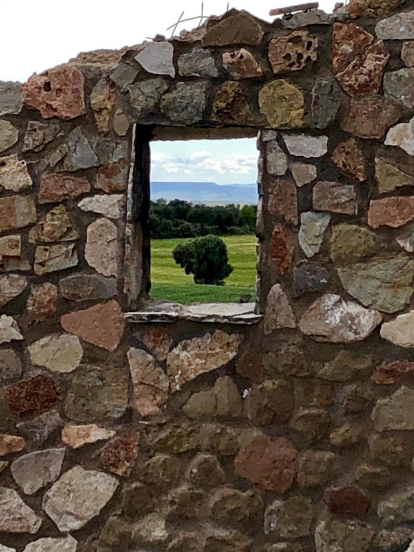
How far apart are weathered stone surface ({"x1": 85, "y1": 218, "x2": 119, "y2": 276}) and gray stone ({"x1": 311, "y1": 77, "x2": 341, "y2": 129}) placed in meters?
0.98

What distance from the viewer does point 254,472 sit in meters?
3.33

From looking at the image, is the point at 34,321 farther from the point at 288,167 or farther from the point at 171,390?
the point at 288,167

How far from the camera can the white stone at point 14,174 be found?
132 inches

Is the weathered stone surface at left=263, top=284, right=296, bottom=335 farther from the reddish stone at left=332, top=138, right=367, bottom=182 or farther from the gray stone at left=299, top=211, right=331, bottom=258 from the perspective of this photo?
the reddish stone at left=332, top=138, right=367, bottom=182

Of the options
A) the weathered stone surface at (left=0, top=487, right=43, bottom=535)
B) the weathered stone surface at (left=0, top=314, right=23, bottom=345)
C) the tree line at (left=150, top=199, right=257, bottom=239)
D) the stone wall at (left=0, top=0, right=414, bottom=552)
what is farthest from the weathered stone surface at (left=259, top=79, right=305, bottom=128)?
the tree line at (left=150, top=199, right=257, bottom=239)

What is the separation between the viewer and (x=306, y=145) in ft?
10.4

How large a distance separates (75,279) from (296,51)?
135 cm

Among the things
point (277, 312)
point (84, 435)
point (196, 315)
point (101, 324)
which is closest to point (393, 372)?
point (277, 312)

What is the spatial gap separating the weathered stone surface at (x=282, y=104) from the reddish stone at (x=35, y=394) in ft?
4.96

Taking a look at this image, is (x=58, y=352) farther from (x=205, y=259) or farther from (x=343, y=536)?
(x=205, y=259)

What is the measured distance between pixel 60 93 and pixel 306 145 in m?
1.08

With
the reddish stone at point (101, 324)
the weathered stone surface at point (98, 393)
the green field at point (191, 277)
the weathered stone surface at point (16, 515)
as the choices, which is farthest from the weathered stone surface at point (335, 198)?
the green field at point (191, 277)

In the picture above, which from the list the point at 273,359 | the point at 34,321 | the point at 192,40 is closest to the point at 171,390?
the point at 273,359

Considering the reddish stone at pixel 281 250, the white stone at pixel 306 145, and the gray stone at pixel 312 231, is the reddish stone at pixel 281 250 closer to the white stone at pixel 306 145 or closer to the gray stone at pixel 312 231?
the gray stone at pixel 312 231
